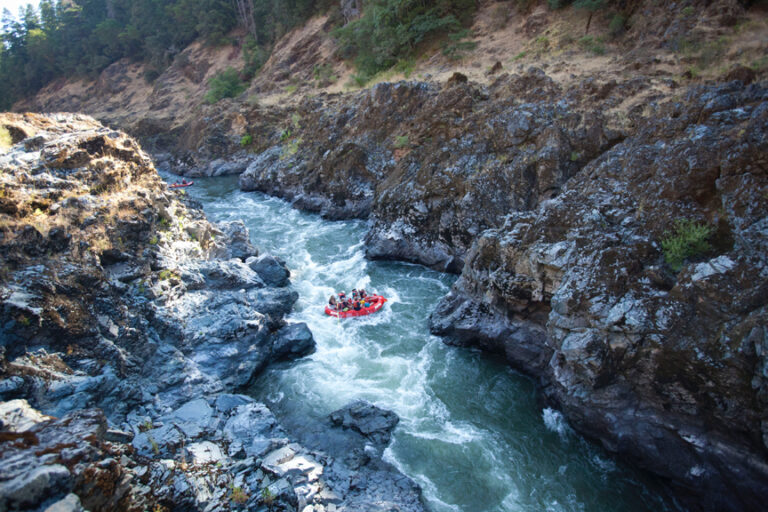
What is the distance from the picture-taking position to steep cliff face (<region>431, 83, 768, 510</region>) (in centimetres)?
690

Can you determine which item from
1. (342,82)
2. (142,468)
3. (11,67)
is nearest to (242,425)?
(142,468)

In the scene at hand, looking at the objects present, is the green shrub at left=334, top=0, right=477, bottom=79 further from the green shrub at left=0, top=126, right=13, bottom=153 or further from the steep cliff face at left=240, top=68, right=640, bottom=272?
the green shrub at left=0, top=126, right=13, bottom=153

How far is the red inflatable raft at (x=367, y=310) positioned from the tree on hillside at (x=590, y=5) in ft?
56.0

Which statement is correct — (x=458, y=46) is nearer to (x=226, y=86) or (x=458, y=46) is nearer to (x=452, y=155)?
(x=452, y=155)

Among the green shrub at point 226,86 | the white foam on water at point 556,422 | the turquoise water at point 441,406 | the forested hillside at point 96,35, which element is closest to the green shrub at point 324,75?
the green shrub at point 226,86

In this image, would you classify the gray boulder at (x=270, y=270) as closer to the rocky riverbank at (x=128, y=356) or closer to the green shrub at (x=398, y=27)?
the rocky riverbank at (x=128, y=356)

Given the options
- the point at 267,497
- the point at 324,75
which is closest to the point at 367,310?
the point at 267,497

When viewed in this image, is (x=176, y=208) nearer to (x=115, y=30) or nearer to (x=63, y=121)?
(x=63, y=121)

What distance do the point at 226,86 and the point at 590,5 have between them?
32.4 m

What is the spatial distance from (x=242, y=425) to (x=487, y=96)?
16564 millimetres

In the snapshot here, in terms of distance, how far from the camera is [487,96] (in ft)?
61.3

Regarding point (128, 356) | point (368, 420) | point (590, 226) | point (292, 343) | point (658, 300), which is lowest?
point (368, 420)

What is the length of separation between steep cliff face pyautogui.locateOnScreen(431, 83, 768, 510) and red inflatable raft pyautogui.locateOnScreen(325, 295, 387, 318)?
2.95 m

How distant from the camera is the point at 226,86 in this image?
4003cm
